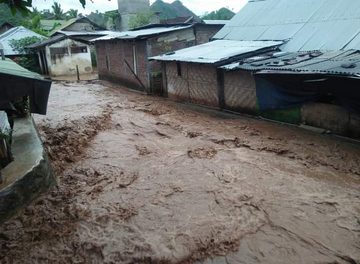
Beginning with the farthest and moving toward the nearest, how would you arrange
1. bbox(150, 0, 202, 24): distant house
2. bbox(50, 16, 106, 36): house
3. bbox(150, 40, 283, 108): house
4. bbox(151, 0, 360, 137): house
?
bbox(150, 0, 202, 24): distant house → bbox(50, 16, 106, 36): house → bbox(150, 40, 283, 108): house → bbox(151, 0, 360, 137): house

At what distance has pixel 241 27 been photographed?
1617cm

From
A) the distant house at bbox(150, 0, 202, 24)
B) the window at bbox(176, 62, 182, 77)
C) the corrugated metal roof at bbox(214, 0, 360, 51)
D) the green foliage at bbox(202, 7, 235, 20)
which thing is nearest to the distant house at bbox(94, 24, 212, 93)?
the window at bbox(176, 62, 182, 77)

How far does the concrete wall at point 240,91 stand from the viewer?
11.9 m

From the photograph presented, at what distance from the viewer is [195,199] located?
699 cm

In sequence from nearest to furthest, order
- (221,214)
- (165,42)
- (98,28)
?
(221,214), (165,42), (98,28)

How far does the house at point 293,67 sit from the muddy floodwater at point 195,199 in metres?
0.78

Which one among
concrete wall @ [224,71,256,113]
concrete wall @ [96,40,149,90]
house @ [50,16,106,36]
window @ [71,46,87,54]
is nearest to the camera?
concrete wall @ [224,71,256,113]

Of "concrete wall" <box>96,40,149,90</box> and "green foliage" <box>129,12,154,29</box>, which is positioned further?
"green foliage" <box>129,12,154,29</box>

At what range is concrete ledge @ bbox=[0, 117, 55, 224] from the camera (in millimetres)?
6164

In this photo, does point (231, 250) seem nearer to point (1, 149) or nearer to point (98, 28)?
point (1, 149)

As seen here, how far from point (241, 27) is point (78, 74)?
13811 millimetres

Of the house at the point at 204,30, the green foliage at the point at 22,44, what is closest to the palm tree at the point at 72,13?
the green foliage at the point at 22,44

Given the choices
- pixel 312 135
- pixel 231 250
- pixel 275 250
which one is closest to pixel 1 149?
pixel 231 250

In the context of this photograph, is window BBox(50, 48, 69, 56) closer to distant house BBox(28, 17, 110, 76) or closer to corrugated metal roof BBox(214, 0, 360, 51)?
distant house BBox(28, 17, 110, 76)
